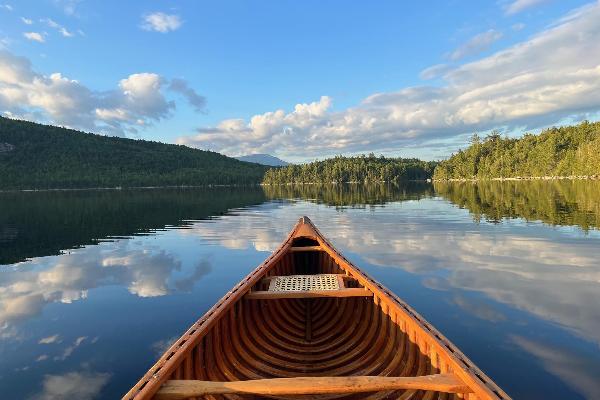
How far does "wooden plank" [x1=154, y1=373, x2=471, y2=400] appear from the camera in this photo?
15.8 feet

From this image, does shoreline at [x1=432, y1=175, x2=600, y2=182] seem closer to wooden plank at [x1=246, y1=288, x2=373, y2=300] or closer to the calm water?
the calm water

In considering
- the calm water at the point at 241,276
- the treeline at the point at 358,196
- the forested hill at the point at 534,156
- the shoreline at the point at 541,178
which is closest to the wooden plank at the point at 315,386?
the calm water at the point at 241,276

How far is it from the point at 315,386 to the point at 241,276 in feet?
44.4

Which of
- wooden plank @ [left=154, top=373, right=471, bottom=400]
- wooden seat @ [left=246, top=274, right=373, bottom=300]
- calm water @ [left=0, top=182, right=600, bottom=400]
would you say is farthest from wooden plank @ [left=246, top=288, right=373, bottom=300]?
wooden plank @ [left=154, top=373, right=471, bottom=400]

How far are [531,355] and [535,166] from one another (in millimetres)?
170633

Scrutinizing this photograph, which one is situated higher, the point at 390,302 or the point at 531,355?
the point at 390,302

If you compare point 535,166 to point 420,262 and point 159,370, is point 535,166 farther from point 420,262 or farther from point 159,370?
point 159,370

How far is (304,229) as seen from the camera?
17188mm

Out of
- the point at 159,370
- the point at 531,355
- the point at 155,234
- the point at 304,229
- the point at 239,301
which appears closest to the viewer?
the point at 159,370

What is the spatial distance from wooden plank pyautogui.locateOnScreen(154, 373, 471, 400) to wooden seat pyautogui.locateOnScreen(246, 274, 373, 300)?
3.74 metres

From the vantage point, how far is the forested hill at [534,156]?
134500mm

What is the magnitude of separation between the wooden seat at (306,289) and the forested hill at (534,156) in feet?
471

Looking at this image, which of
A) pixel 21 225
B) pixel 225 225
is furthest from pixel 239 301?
pixel 21 225

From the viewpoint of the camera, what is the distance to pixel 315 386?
493 cm
